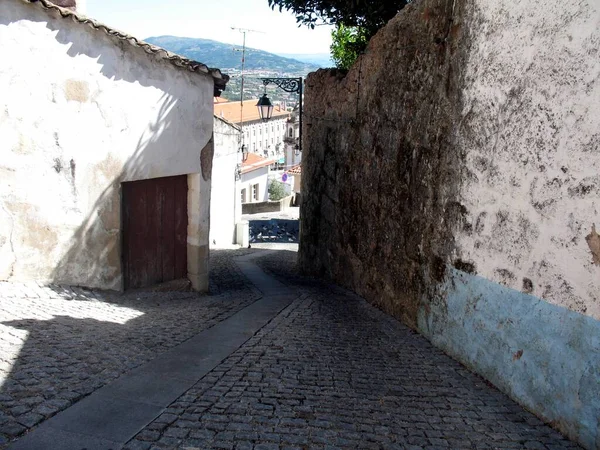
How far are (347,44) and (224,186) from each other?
9563 millimetres

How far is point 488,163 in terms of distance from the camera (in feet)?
19.0

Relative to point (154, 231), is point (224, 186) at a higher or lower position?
higher

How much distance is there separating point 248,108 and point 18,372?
65714mm

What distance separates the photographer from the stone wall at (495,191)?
4.48 m

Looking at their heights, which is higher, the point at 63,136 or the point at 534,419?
the point at 63,136

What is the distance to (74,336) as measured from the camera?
6105 mm

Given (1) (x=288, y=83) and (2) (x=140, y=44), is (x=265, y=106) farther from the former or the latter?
(2) (x=140, y=44)

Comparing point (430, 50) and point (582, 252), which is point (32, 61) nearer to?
point (430, 50)

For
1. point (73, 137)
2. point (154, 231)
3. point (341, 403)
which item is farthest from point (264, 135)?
point (341, 403)

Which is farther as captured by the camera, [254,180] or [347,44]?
[254,180]

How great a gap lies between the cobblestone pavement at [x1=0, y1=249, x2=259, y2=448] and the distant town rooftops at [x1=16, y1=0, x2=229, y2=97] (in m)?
3.47

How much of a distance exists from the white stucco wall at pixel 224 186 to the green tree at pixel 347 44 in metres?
6.07

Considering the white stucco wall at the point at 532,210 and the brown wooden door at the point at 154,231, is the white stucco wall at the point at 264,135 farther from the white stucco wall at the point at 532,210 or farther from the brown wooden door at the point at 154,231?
the white stucco wall at the point at 532,210

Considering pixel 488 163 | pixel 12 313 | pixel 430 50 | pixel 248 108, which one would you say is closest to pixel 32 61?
pixel 12 313
